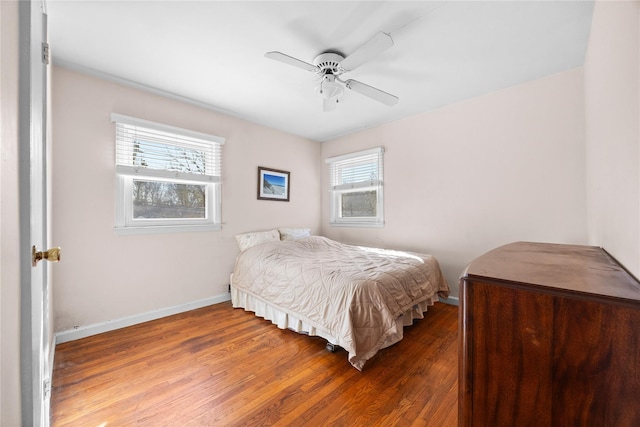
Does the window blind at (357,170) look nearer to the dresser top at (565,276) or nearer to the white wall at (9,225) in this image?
the dresser top at (565,276)

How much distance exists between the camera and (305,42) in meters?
1.89

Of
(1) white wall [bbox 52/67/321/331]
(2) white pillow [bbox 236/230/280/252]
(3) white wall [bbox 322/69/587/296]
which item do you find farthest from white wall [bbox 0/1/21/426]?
(3) white wall [bbox 322/69/587/296]

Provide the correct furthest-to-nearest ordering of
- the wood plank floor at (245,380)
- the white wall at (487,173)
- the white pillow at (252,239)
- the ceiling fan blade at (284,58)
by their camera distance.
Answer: the white pillow at (252,239) → the white wall at (487,173) → the ceiling fan blade at (284,58) → the wood plank floor at (245,380)

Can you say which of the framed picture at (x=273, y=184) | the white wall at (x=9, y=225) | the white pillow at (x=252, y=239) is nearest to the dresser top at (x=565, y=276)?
the white wall at (x=9, y=225)

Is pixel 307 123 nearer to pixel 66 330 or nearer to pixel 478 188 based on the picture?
pixel 478 188

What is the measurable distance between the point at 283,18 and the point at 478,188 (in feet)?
8.49

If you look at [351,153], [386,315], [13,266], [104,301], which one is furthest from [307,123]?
→ [13,266]

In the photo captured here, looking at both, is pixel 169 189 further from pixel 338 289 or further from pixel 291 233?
pixel 338 289

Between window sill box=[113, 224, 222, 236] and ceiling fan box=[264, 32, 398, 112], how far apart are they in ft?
6.60

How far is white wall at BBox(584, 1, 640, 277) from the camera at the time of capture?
0.78 m

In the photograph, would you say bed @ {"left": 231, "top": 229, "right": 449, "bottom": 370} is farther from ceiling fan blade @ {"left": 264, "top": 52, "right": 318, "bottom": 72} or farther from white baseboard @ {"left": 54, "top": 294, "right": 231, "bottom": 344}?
A: ceiling fan blade @ {"left": 264, "top": 52, "right": 318, "bottom": 72}

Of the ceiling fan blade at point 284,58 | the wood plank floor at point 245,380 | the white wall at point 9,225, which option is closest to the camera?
the white wall at point 9,225

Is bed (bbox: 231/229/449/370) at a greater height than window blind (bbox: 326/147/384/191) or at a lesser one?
lesser

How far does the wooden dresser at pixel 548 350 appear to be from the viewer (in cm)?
49
